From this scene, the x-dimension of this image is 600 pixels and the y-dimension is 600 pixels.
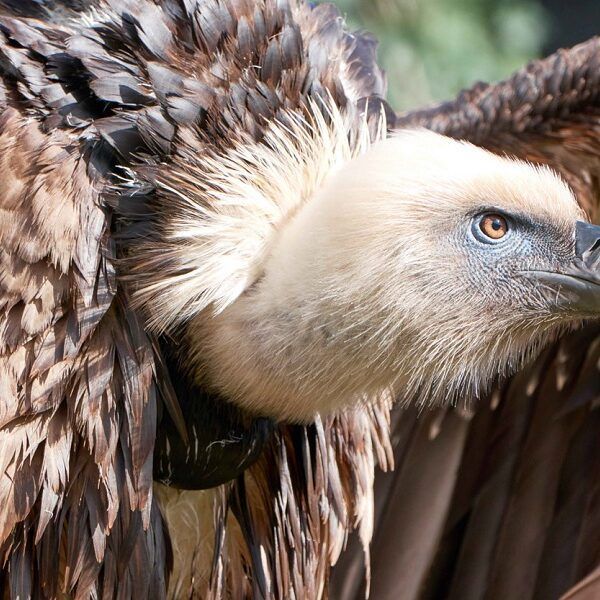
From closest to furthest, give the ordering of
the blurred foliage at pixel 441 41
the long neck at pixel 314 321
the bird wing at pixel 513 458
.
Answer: the long neck at pixel 314 321, the bird wing at pixel 513 458, the blurred foliage at pixel 441 41

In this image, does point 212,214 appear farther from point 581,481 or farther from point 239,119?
point 581,481

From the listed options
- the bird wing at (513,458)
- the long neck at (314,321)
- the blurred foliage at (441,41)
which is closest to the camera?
the long neck at (314,321)

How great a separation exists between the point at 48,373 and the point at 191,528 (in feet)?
2.33

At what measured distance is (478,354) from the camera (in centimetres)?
226

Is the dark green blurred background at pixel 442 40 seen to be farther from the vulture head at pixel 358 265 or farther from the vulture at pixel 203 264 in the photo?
the vulture head at pixel 358 265

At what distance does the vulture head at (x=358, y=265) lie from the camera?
213cm

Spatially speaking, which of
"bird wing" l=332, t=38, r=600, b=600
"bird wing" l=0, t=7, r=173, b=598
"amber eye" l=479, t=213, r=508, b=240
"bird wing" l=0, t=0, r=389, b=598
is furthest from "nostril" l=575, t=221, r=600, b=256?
"bird wing" l=332, t=38, r=600, b=600

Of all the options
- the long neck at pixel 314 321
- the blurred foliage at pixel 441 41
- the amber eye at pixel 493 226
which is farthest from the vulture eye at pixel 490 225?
the blurred foliage at pixel 441 41

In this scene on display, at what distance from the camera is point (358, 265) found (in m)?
2.11

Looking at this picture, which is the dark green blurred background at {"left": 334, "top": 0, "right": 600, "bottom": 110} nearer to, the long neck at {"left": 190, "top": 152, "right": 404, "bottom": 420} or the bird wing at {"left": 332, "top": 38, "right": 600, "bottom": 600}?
the bird wing at {"left": 332, "top": 38, "right": 600, "bottom": 600}

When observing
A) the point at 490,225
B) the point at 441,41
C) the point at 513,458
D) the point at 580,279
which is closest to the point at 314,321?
the point at 490,225

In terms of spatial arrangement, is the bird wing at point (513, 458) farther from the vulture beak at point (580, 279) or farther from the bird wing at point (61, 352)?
the bird wing at point (61, 352)

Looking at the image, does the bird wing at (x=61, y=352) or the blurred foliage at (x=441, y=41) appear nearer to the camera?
the bird wing at (x=61, y=352)

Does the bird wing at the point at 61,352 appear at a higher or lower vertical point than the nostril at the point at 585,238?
lower
